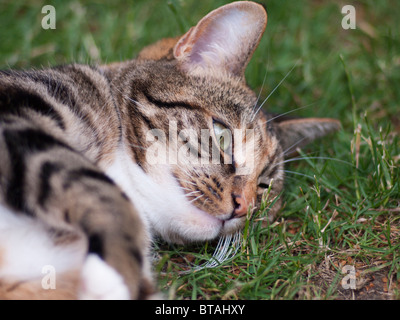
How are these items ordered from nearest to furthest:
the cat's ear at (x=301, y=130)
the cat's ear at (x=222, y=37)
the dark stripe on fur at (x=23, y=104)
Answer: the dark stripe on fur at (x=23, y=104)
the cat's ear at (x=222, y=37)
the cat's ear at (x=301, y=130)

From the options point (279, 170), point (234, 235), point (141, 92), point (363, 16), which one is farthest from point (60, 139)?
point (363, 16)

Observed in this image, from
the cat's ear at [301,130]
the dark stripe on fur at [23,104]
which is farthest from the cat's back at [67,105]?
the cat's ear at [301,130]

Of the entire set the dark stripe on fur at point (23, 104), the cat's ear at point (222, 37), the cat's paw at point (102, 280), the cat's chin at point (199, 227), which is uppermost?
the cat's ear at point (222, 37)

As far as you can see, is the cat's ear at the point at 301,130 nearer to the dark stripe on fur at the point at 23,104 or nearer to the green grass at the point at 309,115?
the green grass at the point at 309,115

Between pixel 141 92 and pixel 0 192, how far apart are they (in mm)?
971

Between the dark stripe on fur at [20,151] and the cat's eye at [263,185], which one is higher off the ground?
the dark stripe on fur at [20,151]

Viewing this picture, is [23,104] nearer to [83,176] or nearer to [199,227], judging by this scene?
[83,176]

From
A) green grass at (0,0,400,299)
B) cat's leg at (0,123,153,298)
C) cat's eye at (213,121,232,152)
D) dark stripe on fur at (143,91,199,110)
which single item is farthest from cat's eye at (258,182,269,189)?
cat's leg at (0,123,153,298)

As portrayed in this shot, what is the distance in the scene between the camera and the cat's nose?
7.16 feet

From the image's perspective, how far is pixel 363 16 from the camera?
452cm

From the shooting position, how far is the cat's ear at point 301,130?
2.89m

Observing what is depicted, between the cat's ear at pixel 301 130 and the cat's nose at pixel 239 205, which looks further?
the cat's ear at pixel 301 130

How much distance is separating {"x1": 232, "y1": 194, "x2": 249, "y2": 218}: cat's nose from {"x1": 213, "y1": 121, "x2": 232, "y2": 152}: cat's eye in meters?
0.27

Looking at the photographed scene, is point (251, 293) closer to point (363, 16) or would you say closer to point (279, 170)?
point (279, 170)
